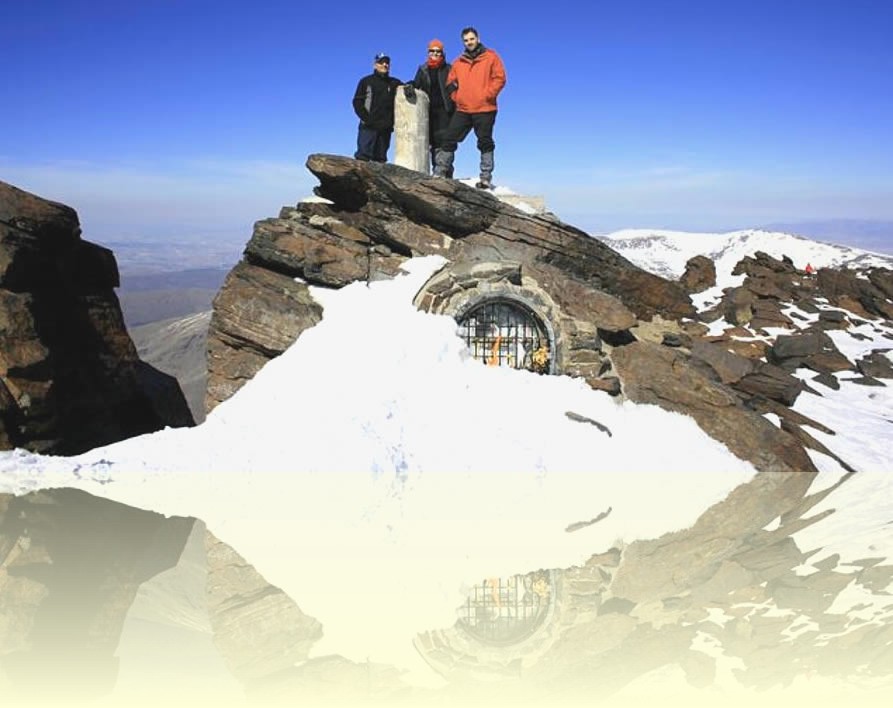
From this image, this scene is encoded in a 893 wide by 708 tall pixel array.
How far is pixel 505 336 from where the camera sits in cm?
1559

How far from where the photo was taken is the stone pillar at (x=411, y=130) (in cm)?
1708

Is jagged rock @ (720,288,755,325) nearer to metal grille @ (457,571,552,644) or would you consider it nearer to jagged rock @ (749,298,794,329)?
jagged rock @ (749,298,794,329)

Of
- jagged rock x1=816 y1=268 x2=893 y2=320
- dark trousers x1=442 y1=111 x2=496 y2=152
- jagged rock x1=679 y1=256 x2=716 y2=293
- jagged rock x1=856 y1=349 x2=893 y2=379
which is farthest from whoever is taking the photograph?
jagged rock x1=679 y1=256 x2=716 y2=293

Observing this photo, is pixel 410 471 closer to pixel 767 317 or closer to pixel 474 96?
pixel 474 96

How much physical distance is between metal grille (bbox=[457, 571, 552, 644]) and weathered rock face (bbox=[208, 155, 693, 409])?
7.39 m

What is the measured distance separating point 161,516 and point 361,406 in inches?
168

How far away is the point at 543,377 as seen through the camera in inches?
588

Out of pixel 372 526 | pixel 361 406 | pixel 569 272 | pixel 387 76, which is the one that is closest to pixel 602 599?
pixel 372 526

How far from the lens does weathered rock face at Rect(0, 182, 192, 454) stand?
13.5 meters

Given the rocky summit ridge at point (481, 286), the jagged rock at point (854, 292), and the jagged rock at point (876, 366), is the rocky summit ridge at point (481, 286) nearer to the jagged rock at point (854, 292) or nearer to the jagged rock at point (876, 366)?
the jagged rock at point (876, 366)

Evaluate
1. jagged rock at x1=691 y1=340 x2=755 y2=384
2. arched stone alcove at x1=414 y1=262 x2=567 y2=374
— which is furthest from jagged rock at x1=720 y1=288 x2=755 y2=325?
arched stone alcove at x1=414 y1=262 x2=567 y2=374

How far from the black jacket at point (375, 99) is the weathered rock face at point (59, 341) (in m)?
6.20

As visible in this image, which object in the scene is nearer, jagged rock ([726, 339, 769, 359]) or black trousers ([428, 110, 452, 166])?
black trousers ([428, 110, 452, 166])

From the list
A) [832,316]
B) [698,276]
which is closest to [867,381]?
[832,316]
